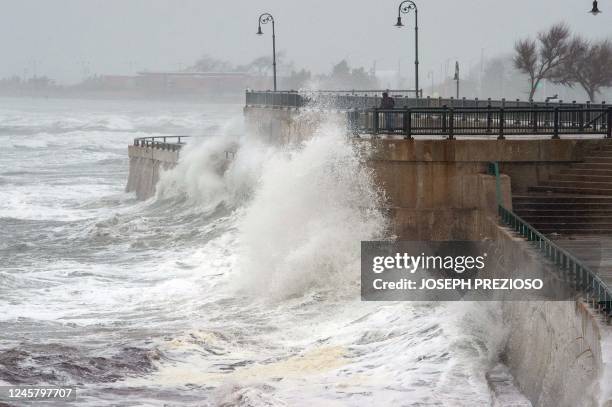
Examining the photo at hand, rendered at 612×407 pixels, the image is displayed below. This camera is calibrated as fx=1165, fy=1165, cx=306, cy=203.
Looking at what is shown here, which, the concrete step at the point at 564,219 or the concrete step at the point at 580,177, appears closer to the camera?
the concrete step at the point at 564,219

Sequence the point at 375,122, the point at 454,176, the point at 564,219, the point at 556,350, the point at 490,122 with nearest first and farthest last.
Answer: the point at 556,350
the point at 564,219
the point at 454,176
the point at 375,122
the point at 490,122

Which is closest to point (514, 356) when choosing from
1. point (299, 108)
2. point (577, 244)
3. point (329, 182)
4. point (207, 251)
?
point (577, 244)

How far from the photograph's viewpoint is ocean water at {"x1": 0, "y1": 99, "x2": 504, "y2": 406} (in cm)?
1333

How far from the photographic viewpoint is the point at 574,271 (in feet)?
38.9

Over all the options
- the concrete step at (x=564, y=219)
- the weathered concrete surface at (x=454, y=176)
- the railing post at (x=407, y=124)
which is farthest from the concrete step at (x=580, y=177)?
the railing post at (x=407, y=124)

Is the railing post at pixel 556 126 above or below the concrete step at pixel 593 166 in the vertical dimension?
above

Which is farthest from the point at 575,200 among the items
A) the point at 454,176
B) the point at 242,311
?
the point at 242,311

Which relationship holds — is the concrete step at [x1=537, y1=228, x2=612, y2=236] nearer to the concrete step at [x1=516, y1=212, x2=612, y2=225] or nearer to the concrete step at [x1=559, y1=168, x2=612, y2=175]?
the concrete step at [x1=516, y1=212, x2=612, y2=225]

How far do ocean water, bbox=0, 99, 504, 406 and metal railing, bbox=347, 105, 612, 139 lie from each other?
31.2 inches

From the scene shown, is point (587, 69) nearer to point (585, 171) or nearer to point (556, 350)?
point (585, 171)

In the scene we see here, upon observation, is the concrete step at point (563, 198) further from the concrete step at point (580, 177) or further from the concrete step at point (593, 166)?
the concrete step at point (593, 166)

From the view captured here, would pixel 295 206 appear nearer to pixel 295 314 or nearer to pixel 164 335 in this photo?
pixel 295 314

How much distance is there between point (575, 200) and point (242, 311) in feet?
18.1

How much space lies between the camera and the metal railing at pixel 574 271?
1067 centimetres
